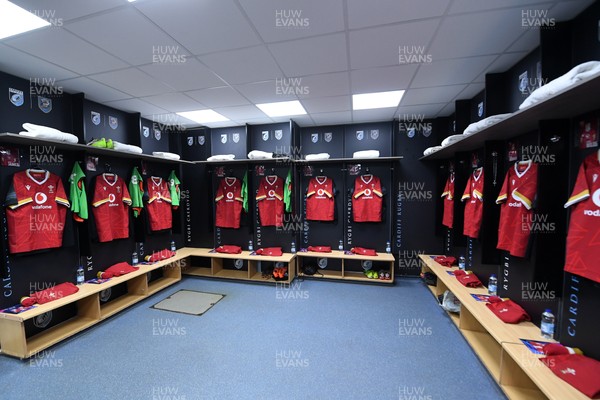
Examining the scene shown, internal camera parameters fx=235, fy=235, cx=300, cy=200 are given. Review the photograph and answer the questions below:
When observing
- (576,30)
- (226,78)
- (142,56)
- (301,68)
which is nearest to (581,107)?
(576,30)

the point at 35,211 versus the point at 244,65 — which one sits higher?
the point at 244,65

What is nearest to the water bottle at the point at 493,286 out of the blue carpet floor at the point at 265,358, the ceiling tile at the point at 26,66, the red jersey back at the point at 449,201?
the blue carpet floor at the point at 265,358

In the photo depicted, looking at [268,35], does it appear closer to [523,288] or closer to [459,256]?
[523,288]

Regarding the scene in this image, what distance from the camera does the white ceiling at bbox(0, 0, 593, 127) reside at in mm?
1418

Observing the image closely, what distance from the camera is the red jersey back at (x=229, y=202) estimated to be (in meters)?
3.95

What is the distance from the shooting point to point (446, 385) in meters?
1.72

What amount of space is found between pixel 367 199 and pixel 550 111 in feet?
7.98

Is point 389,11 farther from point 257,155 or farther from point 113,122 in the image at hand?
point 113,122

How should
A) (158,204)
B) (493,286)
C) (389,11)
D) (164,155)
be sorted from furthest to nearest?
(158,204)
(164,155)
(493,286)
(389,11)

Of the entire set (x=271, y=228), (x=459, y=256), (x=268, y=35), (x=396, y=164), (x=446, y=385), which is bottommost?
(x=446, y=385)

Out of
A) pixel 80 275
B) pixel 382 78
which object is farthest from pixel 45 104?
pixel 382 78

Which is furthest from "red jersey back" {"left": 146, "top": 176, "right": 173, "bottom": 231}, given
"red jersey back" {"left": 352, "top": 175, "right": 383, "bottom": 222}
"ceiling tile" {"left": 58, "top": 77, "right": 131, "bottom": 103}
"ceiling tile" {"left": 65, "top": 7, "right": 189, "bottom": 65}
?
"red jersey back" {"left": 352, "top": 175, "right": 383, "bottom": 222}

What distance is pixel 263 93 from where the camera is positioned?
2.67 metres

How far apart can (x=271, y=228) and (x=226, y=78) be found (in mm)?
2417
